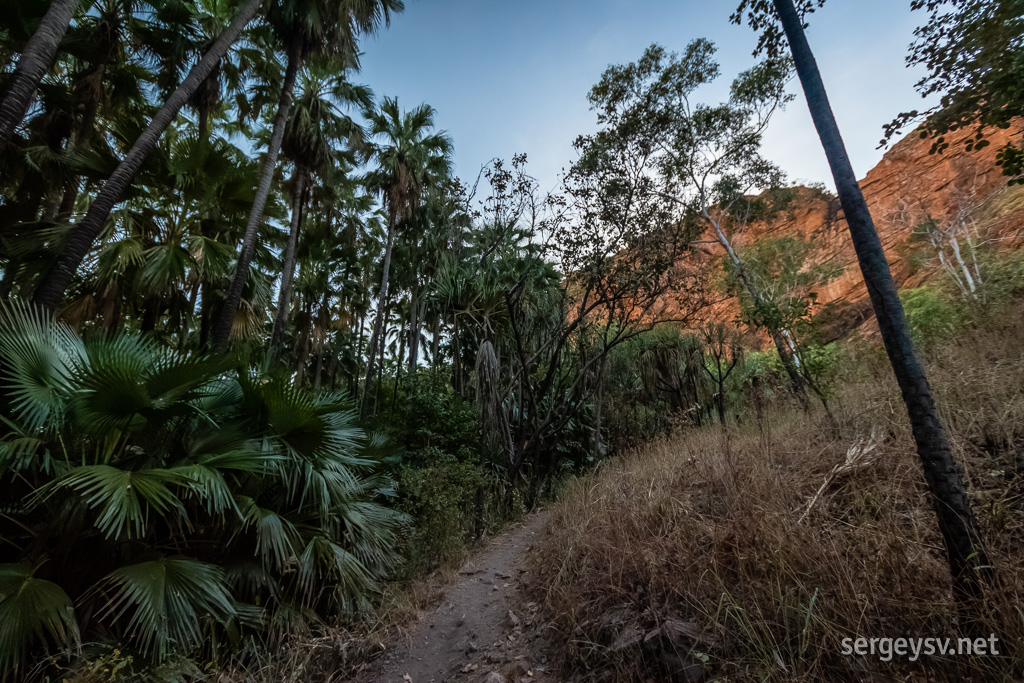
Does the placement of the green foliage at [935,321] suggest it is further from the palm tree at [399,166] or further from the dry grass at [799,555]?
the palm tree at [399,166]

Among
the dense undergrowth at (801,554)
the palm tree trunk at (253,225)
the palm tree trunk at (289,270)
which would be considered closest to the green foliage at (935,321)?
the dense undergrowth at (801,554)

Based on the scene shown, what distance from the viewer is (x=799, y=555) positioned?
2.21 meters

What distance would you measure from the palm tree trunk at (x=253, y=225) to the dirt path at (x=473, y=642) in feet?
13.8

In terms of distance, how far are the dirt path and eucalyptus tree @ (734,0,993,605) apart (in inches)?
92.6

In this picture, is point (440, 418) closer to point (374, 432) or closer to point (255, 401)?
point (374, 432)

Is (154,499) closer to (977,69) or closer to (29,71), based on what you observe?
(29,71)

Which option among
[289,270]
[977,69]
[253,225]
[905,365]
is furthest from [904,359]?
[289,270]

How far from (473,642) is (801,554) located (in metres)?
2.61

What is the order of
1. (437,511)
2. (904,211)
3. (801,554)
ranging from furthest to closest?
(904,211) → (437,511) → (801,554)

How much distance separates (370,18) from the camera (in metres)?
8.35

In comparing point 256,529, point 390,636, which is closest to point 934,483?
point 390,636

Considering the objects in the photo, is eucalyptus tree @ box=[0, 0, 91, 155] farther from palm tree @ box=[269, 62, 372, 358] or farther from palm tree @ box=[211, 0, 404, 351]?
palm tree @ box=[269, 62, 372, 358]

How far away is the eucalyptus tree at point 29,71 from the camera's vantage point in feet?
12.2

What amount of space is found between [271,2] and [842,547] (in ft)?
38.6
